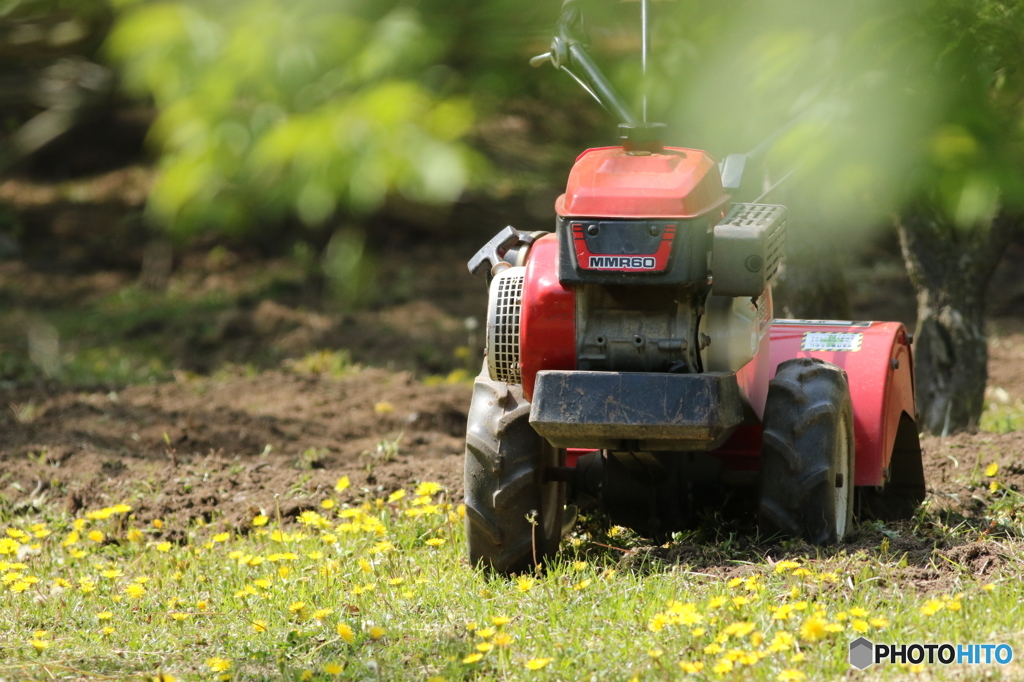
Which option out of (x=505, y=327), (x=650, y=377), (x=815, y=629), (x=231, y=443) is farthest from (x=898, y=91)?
(x=231, y=443)

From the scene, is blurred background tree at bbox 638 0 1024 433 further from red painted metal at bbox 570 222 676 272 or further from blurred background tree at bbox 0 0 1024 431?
red painted metal at bbox 570 222 676 272

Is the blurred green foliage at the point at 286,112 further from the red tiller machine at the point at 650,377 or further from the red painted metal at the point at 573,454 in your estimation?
the red painted metal at the point at 573,454

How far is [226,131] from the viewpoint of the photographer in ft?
5.03

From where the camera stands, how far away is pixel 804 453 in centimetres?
322

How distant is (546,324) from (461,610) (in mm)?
799

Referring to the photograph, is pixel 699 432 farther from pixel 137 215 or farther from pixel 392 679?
pixel 137 215

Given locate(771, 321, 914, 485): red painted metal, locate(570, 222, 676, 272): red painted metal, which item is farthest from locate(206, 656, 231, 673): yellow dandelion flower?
locate(771, 321, 914, 485): red painted metal

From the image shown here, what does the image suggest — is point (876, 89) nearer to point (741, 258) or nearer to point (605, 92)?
point (741, 258)

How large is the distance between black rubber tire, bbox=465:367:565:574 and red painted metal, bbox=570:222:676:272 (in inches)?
21.7

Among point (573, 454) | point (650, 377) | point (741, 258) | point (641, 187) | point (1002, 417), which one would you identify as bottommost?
point (1002, 417)

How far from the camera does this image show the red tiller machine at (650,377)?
301 cm

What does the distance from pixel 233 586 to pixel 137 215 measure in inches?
305

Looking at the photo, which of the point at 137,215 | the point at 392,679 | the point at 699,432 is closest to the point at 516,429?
the point at 699,432

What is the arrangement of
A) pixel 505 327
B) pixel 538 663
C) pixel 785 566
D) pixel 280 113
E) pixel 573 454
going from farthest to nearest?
pixel 573 454, pixel 505 327, pixel 785 566, pixel 538 663, pixel 280 113
